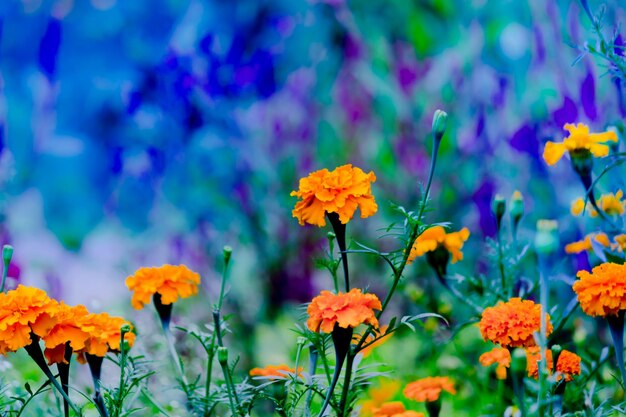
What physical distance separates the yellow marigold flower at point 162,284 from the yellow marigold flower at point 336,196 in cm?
22

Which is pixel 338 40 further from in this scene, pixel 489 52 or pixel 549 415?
pixel 549 415

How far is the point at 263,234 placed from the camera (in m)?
1.88

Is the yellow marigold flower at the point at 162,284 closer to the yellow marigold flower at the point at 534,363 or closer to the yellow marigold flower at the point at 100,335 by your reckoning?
the yellow marigold flower at the point at 100,335

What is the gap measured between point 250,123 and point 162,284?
105 cm

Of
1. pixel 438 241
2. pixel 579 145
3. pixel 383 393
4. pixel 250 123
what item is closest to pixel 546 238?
pixel 579 145

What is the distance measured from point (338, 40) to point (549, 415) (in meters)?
1.32

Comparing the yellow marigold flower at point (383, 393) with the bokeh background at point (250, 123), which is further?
the bokeh background at point (250, 123)

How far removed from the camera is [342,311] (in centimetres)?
74

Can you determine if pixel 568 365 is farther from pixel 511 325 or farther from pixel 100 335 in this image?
pixel 100 335

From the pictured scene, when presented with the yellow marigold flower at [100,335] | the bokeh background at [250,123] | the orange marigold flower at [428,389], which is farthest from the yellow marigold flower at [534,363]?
A: the bokeh background at [250,123]

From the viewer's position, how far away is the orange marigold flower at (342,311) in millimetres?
731

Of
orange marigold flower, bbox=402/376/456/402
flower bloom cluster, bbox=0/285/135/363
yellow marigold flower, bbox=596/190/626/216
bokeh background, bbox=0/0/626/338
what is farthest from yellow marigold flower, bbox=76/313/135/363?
bokeh background, bbox=0/0/626/338

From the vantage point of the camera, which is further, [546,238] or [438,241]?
[438,241]

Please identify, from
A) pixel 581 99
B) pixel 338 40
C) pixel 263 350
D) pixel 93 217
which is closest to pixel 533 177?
pixel 581 99
